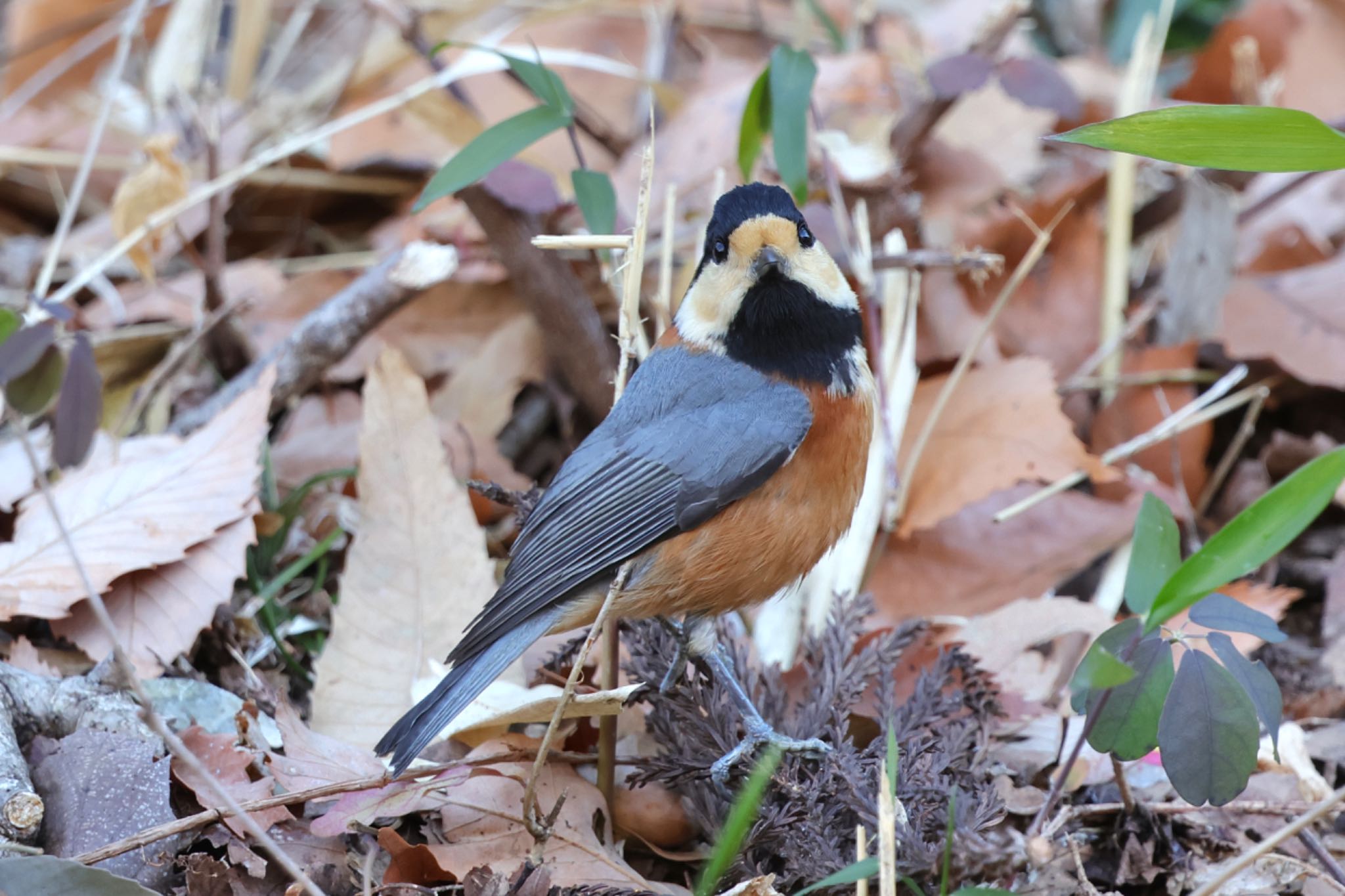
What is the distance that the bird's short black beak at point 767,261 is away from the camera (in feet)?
8.29

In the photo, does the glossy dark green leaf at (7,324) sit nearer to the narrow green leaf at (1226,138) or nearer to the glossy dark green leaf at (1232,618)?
the narrow green leaf at (1226,138)

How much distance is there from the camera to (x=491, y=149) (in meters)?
2.57

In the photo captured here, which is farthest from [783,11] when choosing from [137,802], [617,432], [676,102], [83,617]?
[137,802]

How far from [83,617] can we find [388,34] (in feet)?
9.82

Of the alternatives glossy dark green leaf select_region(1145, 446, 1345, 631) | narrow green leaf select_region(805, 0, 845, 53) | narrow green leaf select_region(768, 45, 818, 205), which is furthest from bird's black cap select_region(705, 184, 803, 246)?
narrow green leaf select_region(805, 0, 845, 53)

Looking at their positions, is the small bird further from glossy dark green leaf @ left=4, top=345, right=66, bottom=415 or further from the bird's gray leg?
glossy dark green leaf @ left=4, top=345, right=66, bottom=415

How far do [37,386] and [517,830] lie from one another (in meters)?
1.24

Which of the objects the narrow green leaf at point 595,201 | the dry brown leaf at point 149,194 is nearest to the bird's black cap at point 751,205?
the narrow green leaf at point 595,201

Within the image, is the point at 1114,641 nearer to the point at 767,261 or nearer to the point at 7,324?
the point at 767,261

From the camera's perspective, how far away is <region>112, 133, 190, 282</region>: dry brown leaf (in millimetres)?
3309

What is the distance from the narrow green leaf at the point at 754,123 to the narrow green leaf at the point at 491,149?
469 millimetres

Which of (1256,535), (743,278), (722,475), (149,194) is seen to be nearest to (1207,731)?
(1256,535)

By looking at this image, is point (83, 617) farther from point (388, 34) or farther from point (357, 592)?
point (388, 34)

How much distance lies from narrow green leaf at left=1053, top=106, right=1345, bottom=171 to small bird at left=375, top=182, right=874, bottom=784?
803 mm
